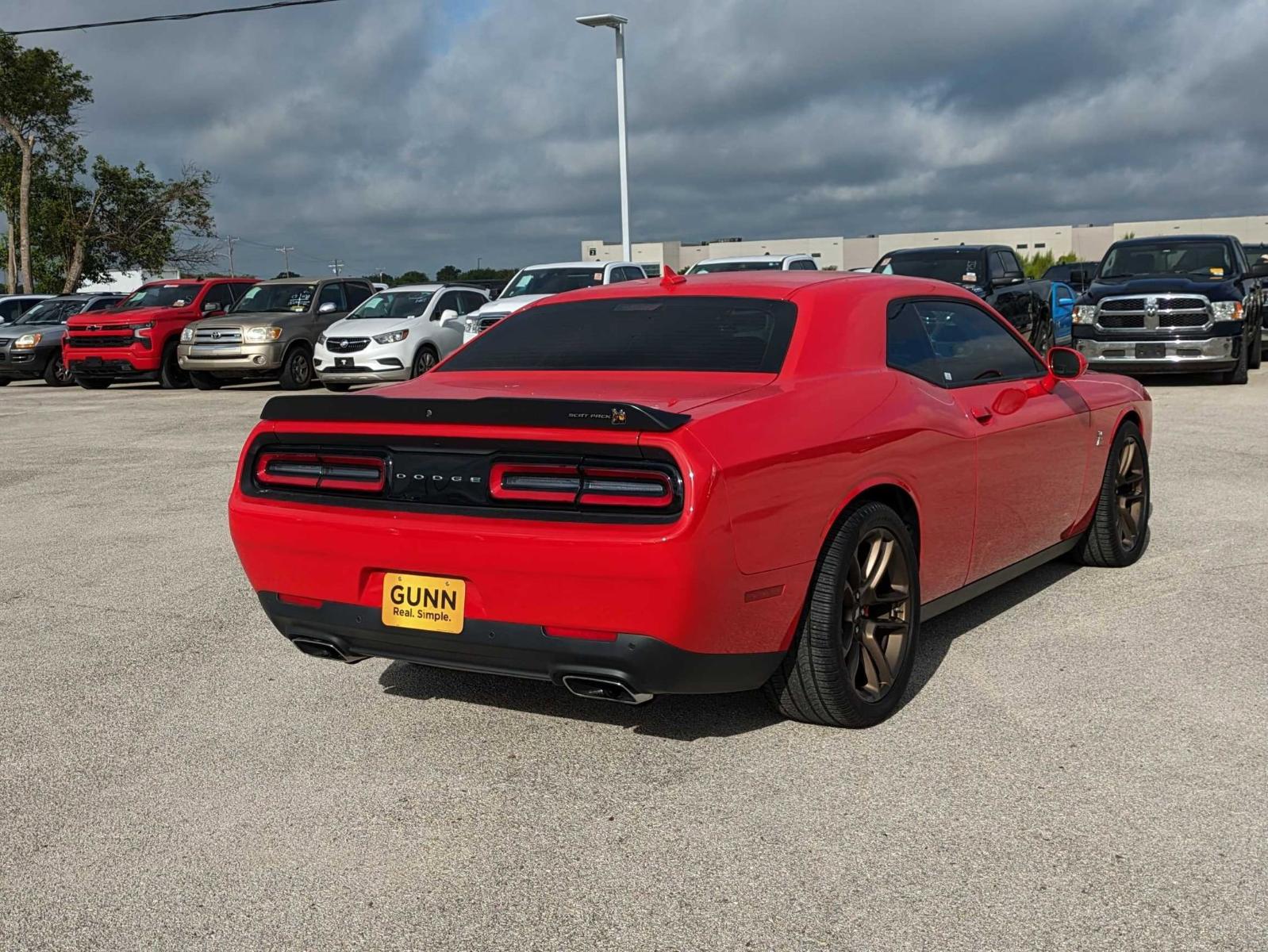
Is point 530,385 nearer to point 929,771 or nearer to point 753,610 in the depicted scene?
point 753,610

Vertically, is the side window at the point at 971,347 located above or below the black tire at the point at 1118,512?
above

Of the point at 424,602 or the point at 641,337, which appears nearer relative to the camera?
the point at 424,602

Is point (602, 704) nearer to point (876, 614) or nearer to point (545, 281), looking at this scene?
point (876, 614)

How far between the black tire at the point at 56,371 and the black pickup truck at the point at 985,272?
51.3 ft

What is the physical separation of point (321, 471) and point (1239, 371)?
51.8 ft

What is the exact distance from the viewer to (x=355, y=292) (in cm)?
2350

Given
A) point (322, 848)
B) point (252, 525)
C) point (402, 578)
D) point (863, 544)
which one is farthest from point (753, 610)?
point (252, 525)

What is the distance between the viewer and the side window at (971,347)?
17.5ft

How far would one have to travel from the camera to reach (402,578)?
13.6 ft

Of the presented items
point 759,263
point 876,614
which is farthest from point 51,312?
point 876,614

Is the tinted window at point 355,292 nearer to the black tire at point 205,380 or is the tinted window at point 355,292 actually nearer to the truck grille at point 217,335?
the truck grille at point 217,335

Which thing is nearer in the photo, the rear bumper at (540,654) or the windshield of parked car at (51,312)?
the rear bumper at (540,654)

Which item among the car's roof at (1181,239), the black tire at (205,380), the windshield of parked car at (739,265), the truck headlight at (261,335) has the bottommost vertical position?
the black tire at (205,380)

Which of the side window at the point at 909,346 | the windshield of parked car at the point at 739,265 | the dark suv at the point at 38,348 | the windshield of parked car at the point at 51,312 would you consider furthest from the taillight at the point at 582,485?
the windshield of parked car at the point at 51,312
